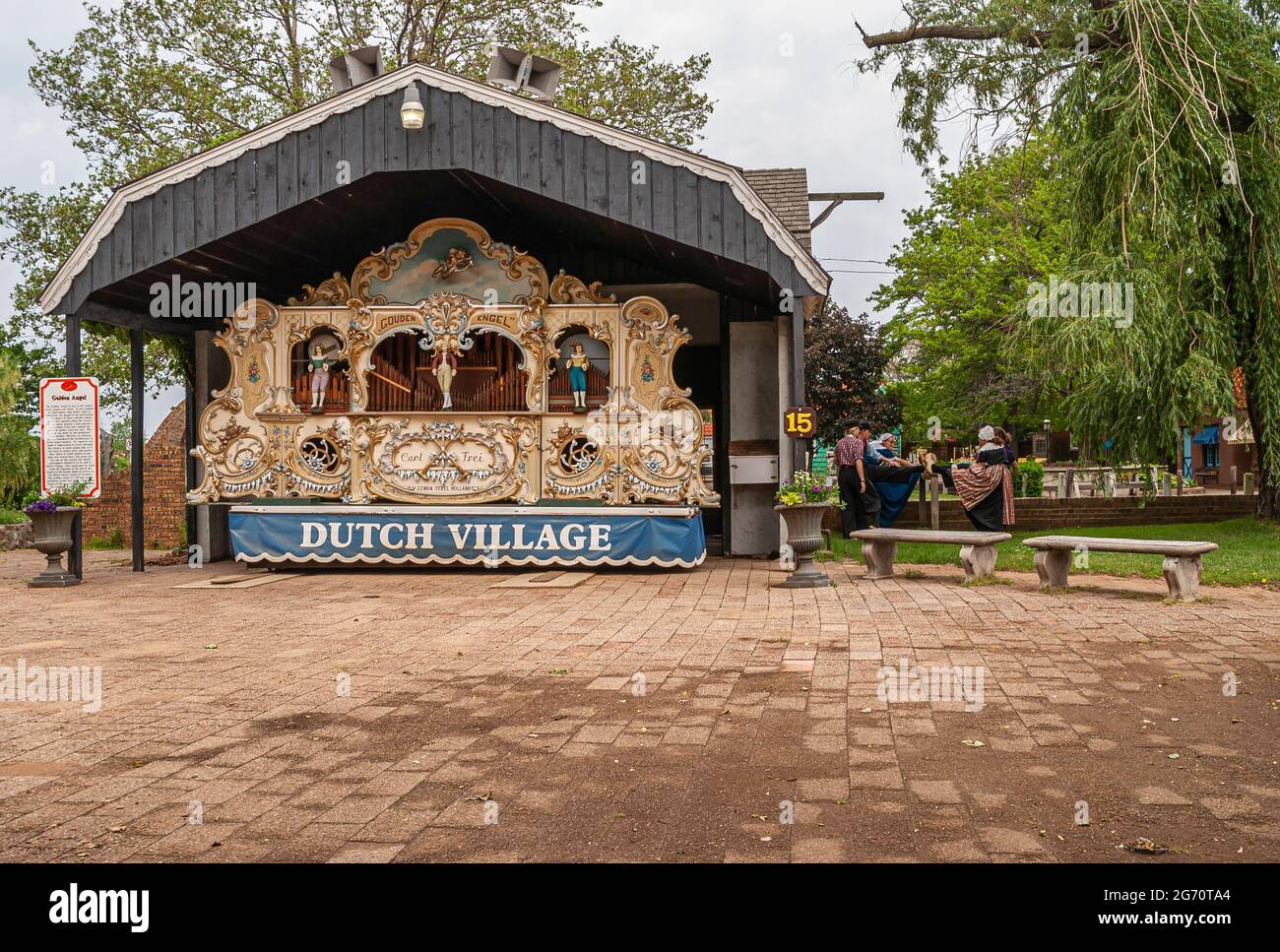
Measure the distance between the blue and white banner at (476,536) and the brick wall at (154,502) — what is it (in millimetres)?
7013

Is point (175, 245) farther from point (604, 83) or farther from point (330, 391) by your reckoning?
point (604, 83)

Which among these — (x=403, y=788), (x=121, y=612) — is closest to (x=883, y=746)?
(x=403, y=788)

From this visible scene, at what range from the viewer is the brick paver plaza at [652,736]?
413 centimetres

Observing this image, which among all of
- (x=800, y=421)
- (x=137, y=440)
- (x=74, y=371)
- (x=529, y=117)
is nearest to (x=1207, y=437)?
(x=800, y=421)

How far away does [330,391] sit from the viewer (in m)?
14.9

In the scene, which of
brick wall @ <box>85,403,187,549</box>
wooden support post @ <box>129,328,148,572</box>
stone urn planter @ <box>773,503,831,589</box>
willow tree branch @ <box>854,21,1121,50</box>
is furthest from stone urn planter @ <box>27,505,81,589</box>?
willow tree branch @ <box>854,21,1121,50</box>

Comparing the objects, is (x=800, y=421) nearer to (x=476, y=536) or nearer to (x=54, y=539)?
(x=476, y=536)

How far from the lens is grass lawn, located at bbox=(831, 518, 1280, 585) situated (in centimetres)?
1222

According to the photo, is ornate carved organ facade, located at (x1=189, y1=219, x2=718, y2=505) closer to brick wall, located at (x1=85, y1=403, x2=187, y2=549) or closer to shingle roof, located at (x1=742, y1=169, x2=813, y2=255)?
shingle roof, located at (x1=742, y1=169, x2=813, y2=255)

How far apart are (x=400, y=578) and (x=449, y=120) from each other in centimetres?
572

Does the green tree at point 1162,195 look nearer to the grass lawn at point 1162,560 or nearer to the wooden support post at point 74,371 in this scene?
the grass lawn at point 1162,560

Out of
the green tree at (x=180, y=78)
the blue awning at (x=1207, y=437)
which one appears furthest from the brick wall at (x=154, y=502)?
the blue awning at (x=1207, y=437)

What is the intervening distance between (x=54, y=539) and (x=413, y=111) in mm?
6981

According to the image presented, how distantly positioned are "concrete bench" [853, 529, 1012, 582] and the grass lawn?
4.18ft
